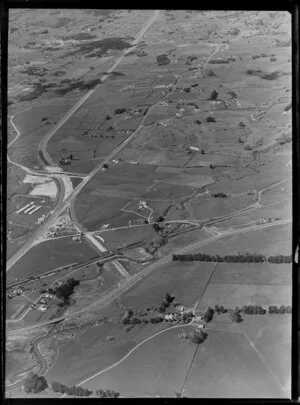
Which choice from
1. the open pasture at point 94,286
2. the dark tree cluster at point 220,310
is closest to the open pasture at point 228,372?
the dark tree cluster at point 220,310

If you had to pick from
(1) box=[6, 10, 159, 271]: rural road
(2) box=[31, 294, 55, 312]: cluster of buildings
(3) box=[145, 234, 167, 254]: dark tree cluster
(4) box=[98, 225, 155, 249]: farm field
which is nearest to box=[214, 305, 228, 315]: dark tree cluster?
(3) box=[145, 234, 167, 254]: dark tree cluster

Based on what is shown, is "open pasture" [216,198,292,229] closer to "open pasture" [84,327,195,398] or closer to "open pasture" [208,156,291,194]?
"open pasture" [208,156,291,194]

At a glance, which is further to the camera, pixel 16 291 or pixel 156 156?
pixel 156 156

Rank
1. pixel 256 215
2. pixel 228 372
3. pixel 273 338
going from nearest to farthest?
pixel 228 372 < pixel 273 338 < pixel 256 215

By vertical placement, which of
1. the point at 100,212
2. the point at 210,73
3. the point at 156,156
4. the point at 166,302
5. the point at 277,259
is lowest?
the point at 166,302

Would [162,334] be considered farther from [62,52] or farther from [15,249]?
[62,52]

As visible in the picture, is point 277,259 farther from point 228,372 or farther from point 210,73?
point 210,73

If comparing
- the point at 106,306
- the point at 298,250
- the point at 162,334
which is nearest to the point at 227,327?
the point at 162,334

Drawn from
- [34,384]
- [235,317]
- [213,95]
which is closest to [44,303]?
[34,384]
